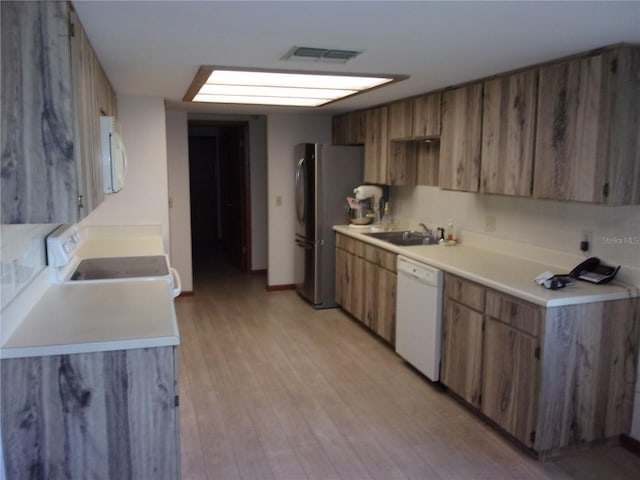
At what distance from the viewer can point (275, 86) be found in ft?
12.3

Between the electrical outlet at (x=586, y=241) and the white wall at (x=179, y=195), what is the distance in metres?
4.09

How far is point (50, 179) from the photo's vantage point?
1830 millimetres

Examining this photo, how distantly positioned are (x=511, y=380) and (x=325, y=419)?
3.60 feet

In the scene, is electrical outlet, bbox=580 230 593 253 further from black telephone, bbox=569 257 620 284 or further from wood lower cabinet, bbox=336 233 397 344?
wood lower cabinet, bbox=336 233 397 344

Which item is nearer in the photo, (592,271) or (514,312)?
(514,312)

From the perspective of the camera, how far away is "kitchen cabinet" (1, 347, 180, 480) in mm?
1893

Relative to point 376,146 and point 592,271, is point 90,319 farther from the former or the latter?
point 376,146

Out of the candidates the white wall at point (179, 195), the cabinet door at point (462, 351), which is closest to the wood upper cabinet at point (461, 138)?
the cabinet door at point (462, 351)

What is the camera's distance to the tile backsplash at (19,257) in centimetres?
201

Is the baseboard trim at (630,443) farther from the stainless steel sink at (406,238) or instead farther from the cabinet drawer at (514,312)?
the stainless steel sink at (406,238)

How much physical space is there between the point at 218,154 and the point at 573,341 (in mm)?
7513

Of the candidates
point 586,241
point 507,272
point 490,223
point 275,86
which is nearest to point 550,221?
point 586,241

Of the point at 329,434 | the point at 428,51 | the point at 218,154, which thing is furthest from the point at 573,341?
the point at 218,154

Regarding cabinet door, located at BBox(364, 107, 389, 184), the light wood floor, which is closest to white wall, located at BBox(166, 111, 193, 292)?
the light wood floor
